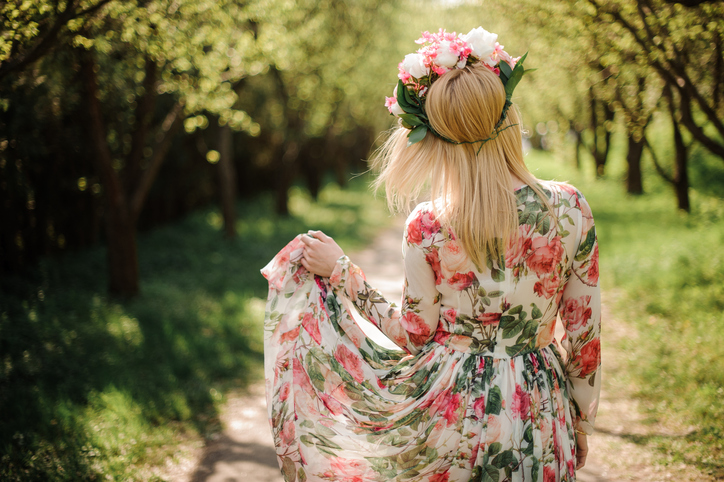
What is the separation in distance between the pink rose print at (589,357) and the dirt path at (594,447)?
6.16ft

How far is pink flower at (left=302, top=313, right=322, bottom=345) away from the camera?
7.38ft

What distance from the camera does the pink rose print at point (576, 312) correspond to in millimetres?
1938

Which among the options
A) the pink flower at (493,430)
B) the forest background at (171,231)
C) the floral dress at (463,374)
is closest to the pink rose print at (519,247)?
the floral dress at (463,374)

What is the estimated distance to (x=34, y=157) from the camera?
7430 mm

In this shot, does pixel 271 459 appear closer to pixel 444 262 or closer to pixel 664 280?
pixel 444 262

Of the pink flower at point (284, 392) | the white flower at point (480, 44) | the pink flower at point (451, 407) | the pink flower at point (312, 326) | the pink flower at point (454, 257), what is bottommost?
the pink flower at point (284, 392)

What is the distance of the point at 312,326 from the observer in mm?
2271

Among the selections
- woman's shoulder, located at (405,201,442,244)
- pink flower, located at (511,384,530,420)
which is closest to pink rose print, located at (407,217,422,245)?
woman's shoulder, located at (405,201,442,244)

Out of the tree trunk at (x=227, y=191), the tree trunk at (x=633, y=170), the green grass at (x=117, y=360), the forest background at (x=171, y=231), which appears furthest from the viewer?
the tree trunk at (x=633, y=170)

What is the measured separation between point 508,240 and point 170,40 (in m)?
4.96

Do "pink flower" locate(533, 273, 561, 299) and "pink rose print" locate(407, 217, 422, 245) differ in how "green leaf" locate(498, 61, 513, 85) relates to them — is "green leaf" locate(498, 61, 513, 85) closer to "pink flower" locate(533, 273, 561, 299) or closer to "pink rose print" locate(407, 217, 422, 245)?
"pink rose print" locate(407, 217, 422, 245)

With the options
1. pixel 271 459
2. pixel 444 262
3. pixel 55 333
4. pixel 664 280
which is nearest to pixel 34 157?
pixel 55 333

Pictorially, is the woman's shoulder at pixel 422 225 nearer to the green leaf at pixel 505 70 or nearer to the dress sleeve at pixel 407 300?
the dress sleeve at pixel 407 300

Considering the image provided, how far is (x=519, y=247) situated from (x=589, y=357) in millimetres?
565
